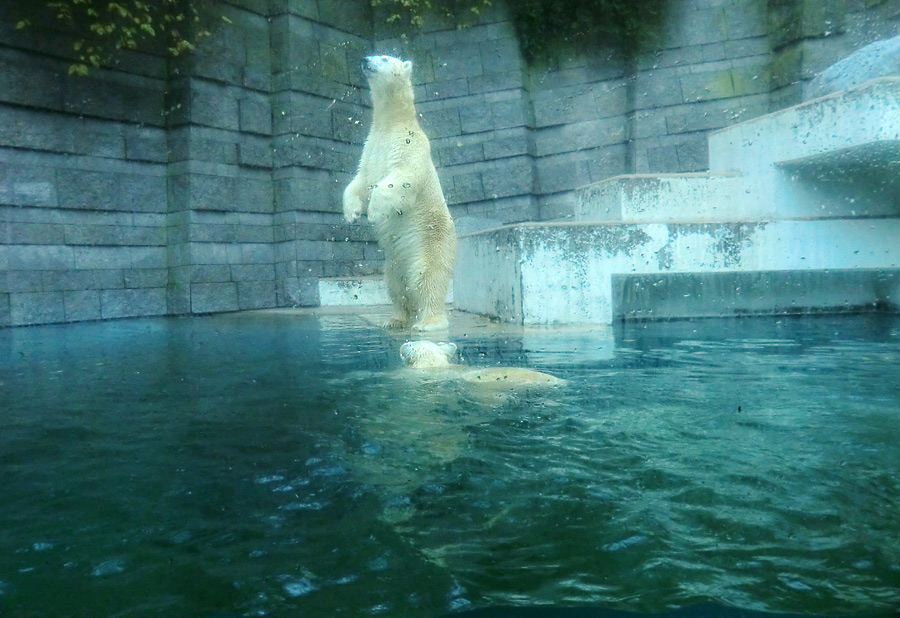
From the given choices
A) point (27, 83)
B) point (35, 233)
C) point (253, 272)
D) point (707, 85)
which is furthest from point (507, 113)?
point (35, 233)

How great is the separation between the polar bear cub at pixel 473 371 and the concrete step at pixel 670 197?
3.01 m

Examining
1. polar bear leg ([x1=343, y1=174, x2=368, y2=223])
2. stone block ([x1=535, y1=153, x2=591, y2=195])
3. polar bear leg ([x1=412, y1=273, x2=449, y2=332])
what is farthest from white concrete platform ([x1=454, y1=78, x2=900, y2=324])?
stone block ([x1=535, y1=153, x2=591, y2=195])

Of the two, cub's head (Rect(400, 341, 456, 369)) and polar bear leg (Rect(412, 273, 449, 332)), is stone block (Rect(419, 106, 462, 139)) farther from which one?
cub's head (Rect(400, 341, 456, 369))

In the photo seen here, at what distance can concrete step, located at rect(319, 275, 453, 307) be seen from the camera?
30.4 ft

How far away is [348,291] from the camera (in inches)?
366

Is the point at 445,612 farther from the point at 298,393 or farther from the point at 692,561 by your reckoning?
the point at 298,393

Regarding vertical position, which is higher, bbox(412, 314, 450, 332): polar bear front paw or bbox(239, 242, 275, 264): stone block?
bbox(239, 242, 275, 264): stone block

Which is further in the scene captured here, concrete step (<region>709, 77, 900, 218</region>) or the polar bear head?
concrete step (<region>709, 77, 900, 218</region>)

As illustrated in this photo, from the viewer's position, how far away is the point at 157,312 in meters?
8.64

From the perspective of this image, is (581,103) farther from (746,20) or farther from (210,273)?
(210,273)

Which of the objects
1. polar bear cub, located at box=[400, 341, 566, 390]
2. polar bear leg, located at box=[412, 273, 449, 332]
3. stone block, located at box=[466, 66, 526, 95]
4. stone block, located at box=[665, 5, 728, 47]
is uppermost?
stone block, located at box=[665, 5, 728, 47]

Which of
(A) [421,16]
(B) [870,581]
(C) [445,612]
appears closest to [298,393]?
(C) [445,612]

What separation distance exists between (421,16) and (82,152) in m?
4.57

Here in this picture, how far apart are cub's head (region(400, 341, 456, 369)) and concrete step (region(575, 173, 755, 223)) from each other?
2961 millimetres
